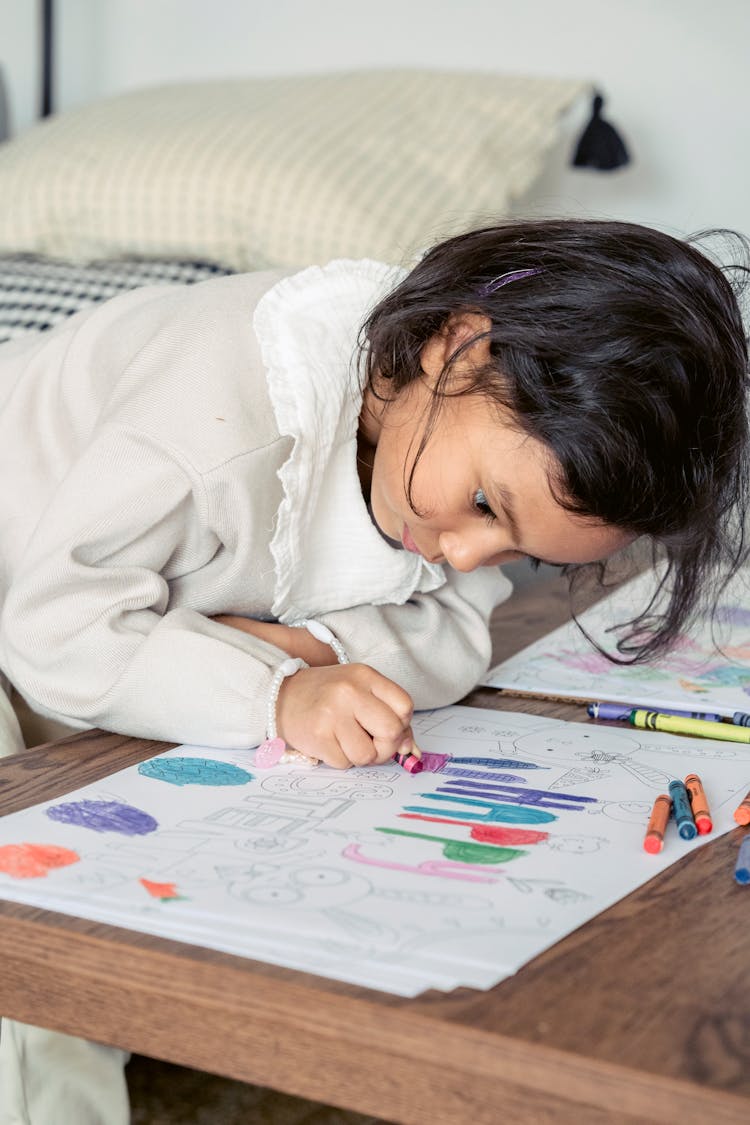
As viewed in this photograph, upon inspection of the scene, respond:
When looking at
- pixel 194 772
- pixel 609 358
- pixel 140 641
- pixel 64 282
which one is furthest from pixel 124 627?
pixel 64 282

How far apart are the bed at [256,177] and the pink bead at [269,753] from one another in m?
0.85

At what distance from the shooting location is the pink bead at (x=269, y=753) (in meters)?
0.74

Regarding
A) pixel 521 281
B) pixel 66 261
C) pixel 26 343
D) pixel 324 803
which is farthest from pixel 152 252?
pixel 324 803

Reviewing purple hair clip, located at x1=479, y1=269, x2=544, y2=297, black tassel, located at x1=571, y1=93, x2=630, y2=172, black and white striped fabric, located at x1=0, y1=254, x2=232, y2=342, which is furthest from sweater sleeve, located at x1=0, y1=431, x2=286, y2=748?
black tassel, located at x1=571, y1=93, x2=630, y2=172

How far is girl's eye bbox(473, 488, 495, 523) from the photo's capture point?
79cm

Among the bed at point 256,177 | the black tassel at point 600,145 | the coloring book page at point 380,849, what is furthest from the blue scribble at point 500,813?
the black tassel at point 600,145

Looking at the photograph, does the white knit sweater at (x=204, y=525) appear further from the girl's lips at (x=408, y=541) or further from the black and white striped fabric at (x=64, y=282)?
the black and white striped fabric at (x=64, y=282)

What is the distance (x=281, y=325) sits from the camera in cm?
91

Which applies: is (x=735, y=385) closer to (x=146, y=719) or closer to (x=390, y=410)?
(x=390, y=410)

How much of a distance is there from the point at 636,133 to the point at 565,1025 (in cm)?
170

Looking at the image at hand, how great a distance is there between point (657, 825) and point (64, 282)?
114cm

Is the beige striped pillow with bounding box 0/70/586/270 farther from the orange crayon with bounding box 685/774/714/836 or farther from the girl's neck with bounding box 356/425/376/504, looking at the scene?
the orange crayon with bounding box 685/774/714/836

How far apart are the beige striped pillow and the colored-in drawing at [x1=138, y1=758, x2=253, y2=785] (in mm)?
875

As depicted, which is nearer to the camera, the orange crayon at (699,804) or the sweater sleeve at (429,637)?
the orange crayon at (699,804)
